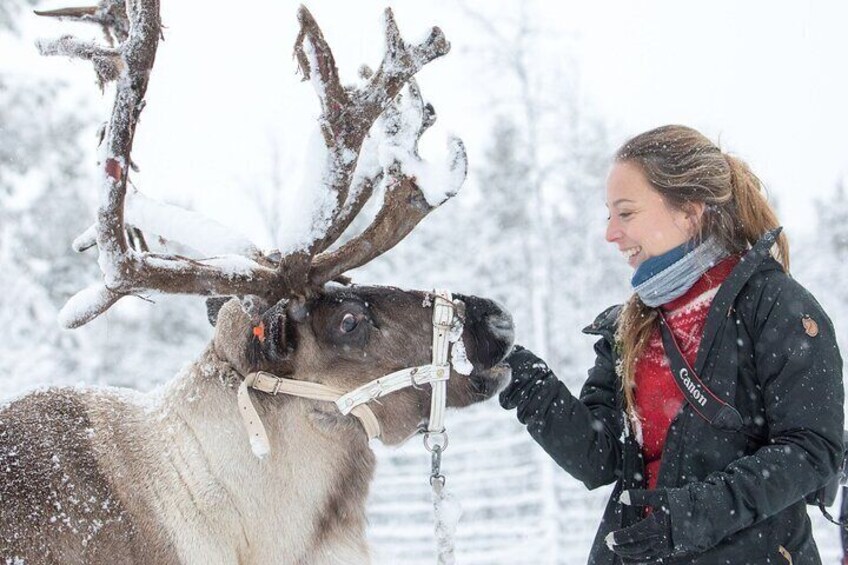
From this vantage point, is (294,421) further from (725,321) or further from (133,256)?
(725,321)

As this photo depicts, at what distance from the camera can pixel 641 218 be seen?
324cm

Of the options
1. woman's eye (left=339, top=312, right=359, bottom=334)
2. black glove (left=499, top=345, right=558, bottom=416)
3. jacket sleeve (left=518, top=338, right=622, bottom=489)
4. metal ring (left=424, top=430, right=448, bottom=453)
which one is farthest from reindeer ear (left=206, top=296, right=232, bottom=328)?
jacket sleeve (left=518, top=338, right=622, bottom=489)

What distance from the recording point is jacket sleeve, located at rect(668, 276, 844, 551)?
8.59ft

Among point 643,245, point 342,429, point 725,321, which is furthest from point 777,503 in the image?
point 342,429

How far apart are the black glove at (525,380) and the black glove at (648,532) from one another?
2.27 ft

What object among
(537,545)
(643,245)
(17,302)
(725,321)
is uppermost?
(643,245)

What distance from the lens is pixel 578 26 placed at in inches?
779

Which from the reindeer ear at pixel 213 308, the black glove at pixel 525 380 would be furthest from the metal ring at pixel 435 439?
the reindeer ear at pixel 213 308

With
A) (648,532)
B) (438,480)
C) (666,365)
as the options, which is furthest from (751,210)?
(438,480)

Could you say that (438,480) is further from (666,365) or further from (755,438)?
(755,438)

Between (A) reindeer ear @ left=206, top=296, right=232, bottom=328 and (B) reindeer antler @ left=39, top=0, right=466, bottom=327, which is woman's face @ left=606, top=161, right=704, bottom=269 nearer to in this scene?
(B) reindeer antler @ left=39, top=0, right=466, bottom=327

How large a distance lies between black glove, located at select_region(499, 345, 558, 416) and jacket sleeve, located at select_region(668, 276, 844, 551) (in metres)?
0.82

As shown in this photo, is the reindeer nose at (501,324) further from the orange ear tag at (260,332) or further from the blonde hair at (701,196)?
the orange ear tag at (260,332)

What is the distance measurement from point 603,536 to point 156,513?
5.37 ft
